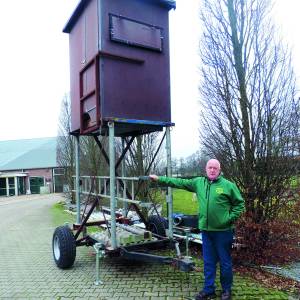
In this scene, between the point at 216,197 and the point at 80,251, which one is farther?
the point at 80,251

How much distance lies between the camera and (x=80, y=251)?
30.3 ft

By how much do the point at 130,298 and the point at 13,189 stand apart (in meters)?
46.7

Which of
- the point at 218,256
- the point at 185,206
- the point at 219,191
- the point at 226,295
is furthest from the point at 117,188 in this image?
the point at 185,206

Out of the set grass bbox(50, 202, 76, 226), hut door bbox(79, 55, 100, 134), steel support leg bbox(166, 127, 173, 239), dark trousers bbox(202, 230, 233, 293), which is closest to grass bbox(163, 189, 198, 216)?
grass bbox(50, 202, 76, 226)

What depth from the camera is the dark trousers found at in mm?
5418

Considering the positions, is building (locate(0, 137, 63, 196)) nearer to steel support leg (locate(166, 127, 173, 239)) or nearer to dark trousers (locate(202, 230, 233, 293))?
steel support leg (locate(166, 127, 173, 239))

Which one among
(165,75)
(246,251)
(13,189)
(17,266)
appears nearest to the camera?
(246,251)

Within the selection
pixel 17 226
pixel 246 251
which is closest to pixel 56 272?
pixel 246 251

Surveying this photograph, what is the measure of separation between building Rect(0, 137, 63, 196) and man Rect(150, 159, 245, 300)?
136 feet

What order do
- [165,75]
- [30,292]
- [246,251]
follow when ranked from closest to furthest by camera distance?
1. [30,292]
2. [246,251]
3. [165,75]

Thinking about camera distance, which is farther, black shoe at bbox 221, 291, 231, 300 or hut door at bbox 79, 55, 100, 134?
hut door at bbox 79, 55, 100, 134

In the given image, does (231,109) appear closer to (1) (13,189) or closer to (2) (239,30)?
(2) (239,30)

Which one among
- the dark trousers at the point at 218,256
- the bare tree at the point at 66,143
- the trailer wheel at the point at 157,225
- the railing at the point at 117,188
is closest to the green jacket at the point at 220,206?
the dark trousers at the point at 218,256

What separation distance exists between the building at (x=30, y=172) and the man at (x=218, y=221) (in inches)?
1631
